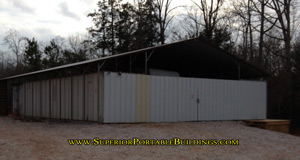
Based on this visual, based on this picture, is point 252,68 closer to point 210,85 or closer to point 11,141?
point 210,85

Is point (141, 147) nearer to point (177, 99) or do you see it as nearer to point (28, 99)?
Result: point (177, 99)

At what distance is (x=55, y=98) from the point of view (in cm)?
1745

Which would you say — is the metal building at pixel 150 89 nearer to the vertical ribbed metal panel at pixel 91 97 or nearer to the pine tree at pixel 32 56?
the vertical ribbed metal panel at pixel 91 97

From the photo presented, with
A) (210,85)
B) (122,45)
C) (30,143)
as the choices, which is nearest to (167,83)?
(210,85)

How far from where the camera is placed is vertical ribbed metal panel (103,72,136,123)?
13.4 metres

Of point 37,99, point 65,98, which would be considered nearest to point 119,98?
point 65,98

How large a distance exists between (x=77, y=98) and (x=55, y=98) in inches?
105

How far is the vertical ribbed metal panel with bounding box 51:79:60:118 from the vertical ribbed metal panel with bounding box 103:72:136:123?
4.83 meters

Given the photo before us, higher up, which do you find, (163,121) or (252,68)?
(252,68)

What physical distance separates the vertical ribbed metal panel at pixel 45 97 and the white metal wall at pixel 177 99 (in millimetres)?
6243

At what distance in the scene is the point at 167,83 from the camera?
15289 mm

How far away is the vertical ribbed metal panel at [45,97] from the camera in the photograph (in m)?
18.3

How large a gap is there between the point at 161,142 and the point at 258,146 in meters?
3.18

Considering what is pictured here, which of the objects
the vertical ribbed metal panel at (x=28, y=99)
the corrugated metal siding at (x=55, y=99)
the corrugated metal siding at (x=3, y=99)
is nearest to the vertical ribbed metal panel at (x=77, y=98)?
the corrugated metal siding at (x=55, y=99)
